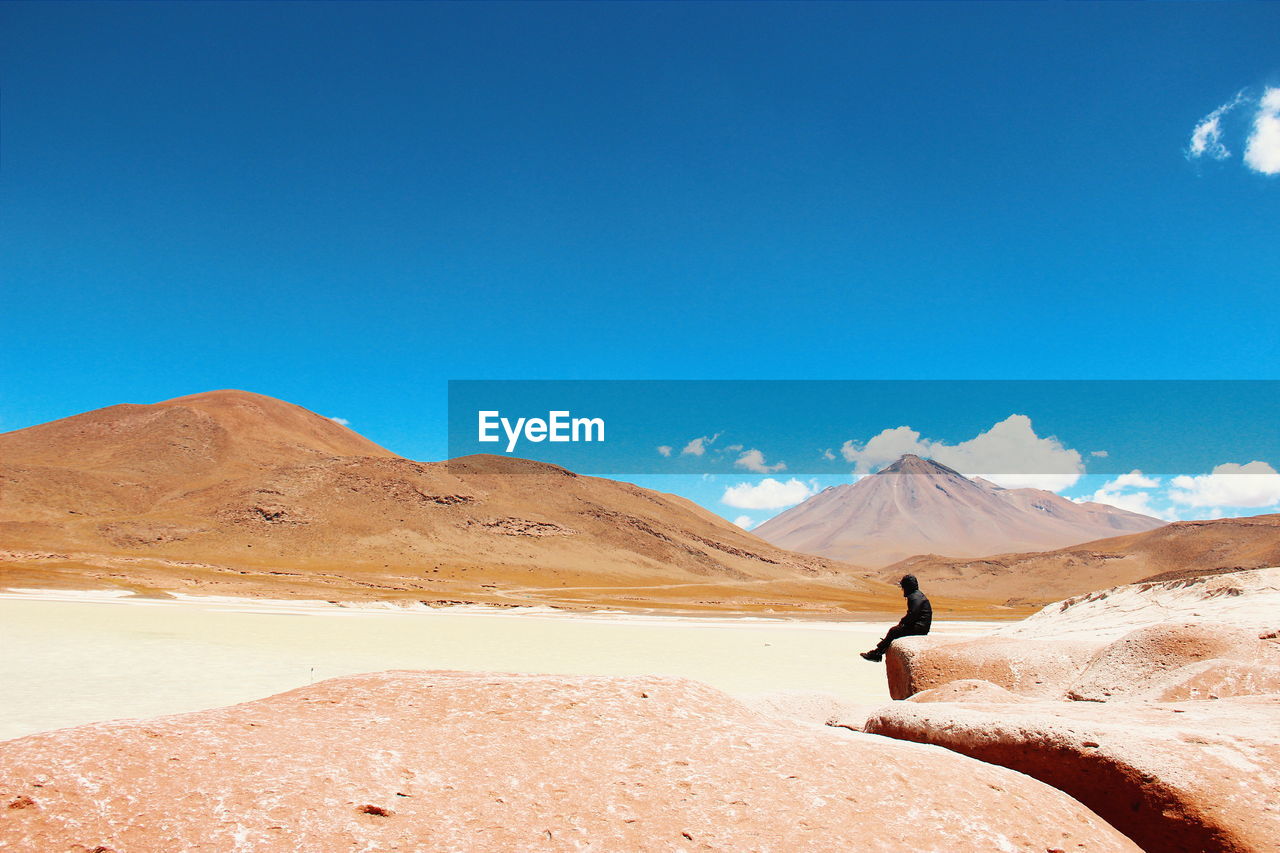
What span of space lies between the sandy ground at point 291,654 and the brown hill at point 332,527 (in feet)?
71.2

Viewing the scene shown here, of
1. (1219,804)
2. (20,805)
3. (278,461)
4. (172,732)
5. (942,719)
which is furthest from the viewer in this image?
(278,461)

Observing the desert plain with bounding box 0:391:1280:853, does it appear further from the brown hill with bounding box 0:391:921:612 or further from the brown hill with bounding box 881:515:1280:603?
the brown hill with bounding box 881:515:1280:603

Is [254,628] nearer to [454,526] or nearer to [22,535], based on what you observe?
[22,535]

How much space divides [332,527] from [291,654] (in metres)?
78.8

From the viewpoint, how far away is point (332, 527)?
92.1m

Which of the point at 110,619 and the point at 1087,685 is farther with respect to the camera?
the point at 110,619

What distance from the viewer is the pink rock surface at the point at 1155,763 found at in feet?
10.2

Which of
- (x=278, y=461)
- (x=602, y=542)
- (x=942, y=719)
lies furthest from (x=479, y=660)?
(x=278, y=461)

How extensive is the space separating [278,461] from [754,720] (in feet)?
464

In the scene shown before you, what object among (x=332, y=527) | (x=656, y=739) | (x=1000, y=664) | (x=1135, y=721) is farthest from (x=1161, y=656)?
(x=332, y=527)

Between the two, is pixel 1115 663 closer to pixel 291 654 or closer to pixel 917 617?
pixel 917 617

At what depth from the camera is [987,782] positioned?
3.06 m

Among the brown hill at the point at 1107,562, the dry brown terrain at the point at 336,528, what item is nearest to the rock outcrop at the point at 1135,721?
the dry brown terrain at the point at 336,528

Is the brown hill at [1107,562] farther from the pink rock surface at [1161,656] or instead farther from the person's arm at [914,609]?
the pink rock surface at [1161,656]
